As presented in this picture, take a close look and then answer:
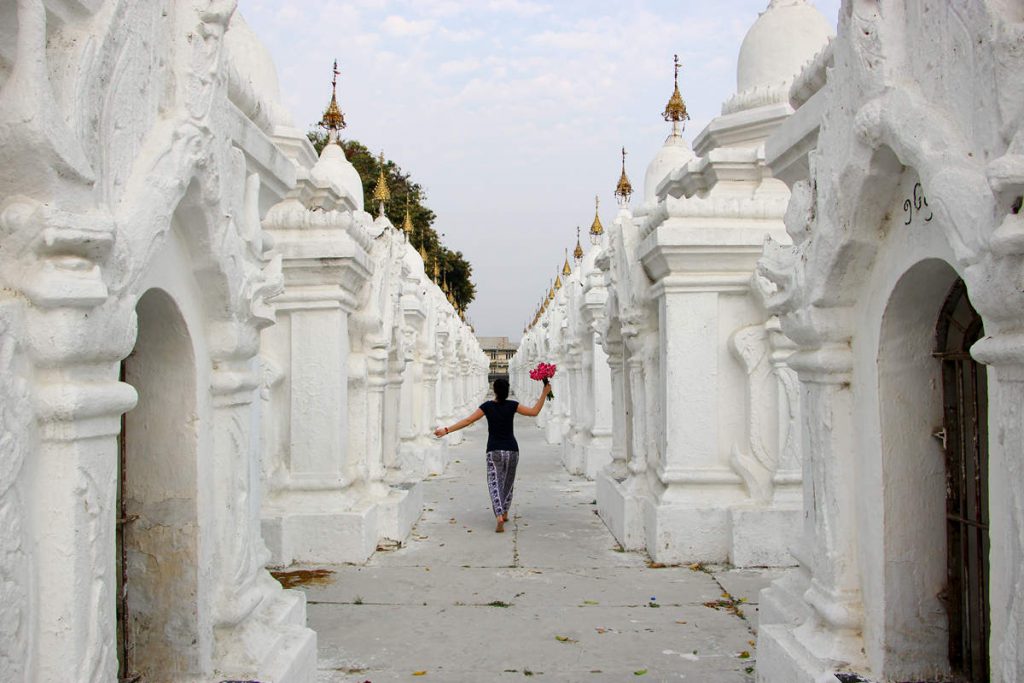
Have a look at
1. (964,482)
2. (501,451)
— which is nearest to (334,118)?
(501,451)

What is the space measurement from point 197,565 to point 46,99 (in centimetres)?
185

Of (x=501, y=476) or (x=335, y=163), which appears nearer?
(x=501, y=476)

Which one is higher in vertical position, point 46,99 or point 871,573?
point 46,99

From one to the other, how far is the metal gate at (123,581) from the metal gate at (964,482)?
3.03 meters

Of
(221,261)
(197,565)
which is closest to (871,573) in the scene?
(197,565)

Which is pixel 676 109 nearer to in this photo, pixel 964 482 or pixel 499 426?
pixel 499 426

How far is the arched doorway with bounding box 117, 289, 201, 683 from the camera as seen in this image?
3.35 m

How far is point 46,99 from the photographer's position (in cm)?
224

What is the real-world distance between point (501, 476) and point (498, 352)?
75439mm

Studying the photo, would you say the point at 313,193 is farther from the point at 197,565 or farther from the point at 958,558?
the point at 958,558

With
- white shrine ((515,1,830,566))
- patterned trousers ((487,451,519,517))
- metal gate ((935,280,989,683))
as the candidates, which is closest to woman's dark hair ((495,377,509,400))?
patterned trousers ((487,451,519,517))

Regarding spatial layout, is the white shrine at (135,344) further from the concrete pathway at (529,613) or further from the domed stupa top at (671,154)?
the domed stupa top at (671,154)

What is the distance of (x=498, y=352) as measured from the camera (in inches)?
3305

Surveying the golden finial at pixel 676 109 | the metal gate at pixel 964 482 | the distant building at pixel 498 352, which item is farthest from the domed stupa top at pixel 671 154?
the distant building at pixel 498 352
